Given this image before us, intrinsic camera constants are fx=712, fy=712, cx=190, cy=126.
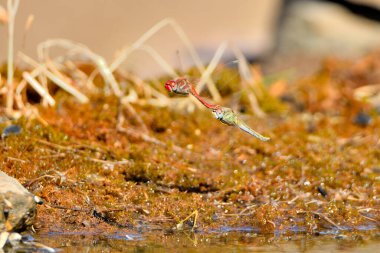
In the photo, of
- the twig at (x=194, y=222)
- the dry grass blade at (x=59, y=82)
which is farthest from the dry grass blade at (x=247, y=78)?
the twig at (x=194, y=222)

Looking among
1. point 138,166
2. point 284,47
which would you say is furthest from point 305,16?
point 138,166

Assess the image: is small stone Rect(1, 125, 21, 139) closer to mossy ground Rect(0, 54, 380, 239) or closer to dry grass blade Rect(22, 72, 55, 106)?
mossy ground Rect(0, 54, 380, 239)

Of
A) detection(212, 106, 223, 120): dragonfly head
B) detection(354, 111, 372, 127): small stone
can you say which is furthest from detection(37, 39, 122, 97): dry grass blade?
detection(354, 111, 372, 127): small stone

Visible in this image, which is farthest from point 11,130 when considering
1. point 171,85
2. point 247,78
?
point 247,78

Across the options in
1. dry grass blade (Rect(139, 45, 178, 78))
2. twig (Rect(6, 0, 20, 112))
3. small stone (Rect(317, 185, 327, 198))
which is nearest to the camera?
small stone (Rect(317, 185, 327, 198))

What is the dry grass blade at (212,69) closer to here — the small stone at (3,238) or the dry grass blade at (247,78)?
the dry grass blade at (247,78)

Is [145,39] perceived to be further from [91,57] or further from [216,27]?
[216,27]
